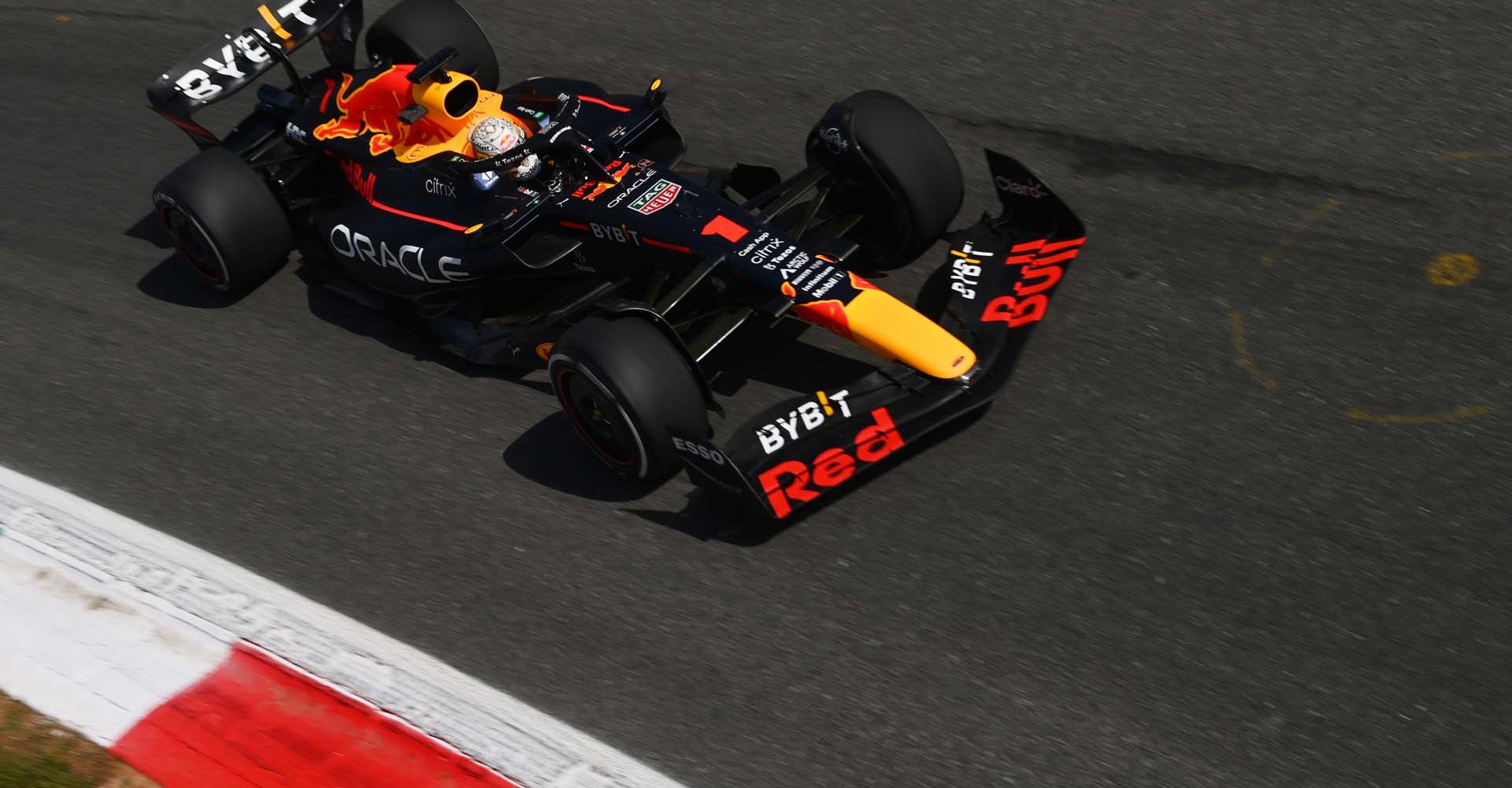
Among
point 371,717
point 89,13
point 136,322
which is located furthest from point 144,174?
point 371,717

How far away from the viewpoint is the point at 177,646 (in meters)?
5.80

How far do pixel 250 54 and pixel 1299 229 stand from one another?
19.9 feet

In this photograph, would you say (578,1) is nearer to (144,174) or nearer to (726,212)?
(144,174)

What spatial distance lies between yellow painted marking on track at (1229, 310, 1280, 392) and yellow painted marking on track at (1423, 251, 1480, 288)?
1046 mm

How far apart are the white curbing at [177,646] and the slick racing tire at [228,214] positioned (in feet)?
5.89

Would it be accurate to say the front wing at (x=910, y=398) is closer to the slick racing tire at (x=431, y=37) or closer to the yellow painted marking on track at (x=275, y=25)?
the slick racing tire at (x=431, y=37)

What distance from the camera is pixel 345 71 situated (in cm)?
851

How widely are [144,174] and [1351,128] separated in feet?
25.5

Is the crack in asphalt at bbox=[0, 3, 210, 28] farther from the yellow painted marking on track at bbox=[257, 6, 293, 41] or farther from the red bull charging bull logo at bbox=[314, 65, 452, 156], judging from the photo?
the red bull charging bull logo at bbox=[314, 65, 452, 156]

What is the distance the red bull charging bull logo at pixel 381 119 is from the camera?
7566mm

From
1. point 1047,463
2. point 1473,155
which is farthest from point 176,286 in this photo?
point 1473,155

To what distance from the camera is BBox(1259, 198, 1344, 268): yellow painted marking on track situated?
7.31 meters

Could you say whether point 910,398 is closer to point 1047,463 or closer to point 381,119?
point 1047,463

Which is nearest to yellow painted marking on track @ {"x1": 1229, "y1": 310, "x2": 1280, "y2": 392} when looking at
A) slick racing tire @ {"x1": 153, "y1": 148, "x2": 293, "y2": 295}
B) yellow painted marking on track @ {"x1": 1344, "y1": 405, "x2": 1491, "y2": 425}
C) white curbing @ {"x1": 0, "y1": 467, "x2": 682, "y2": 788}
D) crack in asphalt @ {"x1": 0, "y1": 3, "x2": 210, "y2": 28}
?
yellow painted marking on track @ {"x1": 1344, "y1": 405, "x2": 1491, "y2": 425}
